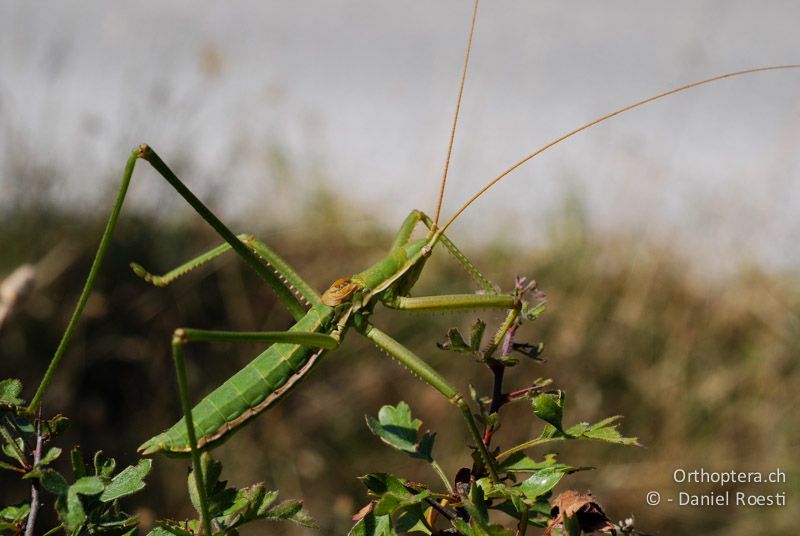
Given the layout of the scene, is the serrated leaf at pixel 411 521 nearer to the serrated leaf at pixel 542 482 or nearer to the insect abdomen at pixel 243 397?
the serrated leaf at pixel 542 482

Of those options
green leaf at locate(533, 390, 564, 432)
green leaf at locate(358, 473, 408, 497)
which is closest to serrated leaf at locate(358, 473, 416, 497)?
green leaf at locate(358, 473, 408, 497)

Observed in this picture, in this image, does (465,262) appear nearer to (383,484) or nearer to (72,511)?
(383,484)

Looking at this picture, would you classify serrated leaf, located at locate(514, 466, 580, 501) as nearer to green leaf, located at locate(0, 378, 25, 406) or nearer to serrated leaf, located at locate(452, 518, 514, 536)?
serrated leaf, located at locate(452, 518, 514, 536)

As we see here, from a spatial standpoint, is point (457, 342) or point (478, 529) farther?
point (457, 342)

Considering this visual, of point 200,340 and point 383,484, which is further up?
point 200,340

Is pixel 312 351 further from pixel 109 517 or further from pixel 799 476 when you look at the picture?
pixel 799 476

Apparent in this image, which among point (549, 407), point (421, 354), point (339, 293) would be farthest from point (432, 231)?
point (421, 354)
